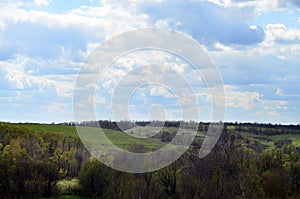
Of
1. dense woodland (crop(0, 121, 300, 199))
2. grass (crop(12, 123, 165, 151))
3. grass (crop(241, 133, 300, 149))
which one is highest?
grass (crop(241, 133, 300, 149))

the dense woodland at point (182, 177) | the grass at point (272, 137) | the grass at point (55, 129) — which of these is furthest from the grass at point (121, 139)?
the grass at point (272, 137)

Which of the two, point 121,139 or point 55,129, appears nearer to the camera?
point 121,139

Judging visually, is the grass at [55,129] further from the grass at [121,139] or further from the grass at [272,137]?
the grass at [272,137]

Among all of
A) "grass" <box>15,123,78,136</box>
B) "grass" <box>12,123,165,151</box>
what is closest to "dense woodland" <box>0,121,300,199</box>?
"grass" <box>12,123,165,151</box>

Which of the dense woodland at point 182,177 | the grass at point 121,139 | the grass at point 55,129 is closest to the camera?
the dense woodland at point 182,177

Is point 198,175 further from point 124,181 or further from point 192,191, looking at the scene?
point 124,181

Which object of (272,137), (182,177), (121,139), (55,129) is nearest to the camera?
(182,177)

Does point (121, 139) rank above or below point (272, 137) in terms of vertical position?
below

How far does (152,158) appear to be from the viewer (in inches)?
3214

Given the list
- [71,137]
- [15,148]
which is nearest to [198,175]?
[15,148]

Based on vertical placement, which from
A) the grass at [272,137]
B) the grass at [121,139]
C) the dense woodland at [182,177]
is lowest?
the dense woodland at [182,177]

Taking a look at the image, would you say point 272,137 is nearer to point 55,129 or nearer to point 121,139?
point 55,129

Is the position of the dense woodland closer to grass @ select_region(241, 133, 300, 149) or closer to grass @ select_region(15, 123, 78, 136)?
grass @ select_region(15, 123, 78, 136)

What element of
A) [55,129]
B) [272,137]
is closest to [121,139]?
[55,129]
